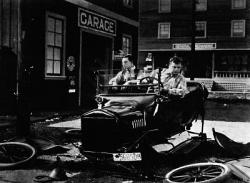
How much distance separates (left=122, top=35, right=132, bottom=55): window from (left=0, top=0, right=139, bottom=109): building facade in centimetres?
45

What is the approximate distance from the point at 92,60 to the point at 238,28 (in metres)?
25.6

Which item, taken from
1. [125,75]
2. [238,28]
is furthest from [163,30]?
[125,75]

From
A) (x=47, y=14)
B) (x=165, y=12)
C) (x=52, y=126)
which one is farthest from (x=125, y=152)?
(x=165, y=12)

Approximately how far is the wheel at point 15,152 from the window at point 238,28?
1352 inches

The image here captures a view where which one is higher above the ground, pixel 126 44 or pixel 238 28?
pixel 238 28

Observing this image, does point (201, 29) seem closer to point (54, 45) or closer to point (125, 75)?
point (54, 45)

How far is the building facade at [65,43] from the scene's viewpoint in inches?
447

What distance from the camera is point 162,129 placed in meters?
5.82

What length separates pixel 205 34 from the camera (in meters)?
38.0

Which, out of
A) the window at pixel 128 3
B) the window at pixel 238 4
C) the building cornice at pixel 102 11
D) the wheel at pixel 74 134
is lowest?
the wheel at pixel 74 134

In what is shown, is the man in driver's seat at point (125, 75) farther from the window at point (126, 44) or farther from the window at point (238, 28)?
the window at point (238, 28)

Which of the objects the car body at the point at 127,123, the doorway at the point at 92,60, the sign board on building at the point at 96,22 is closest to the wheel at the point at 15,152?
the car body at the point at 127,123

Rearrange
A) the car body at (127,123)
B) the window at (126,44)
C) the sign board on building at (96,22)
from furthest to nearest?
the window at (126,44) < the sign board on building at (96,22) < the car body at (127,123)

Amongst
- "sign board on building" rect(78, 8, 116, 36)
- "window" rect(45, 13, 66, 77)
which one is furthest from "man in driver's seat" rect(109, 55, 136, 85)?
"sign board on building" rect(78, 8, 116, 36)
